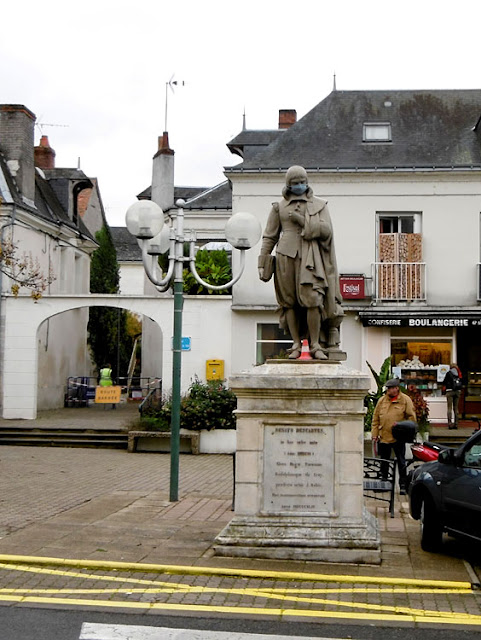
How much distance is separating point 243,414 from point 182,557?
4.78ft

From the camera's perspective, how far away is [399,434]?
1211 centimetres

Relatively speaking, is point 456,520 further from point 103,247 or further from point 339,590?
point 103,247

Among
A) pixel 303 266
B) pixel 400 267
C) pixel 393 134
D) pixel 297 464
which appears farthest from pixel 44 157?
pixel 297 464

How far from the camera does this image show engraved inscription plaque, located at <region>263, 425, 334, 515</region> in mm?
7996

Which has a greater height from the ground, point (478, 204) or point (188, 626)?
point (478, 204)

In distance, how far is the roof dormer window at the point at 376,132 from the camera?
24.8 meters

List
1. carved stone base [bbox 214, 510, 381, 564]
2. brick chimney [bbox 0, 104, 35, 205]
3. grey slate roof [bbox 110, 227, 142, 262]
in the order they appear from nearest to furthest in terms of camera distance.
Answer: carved stone base [bbox 214, 510, 381, 564] < brick chimney [bbox 0, 104, 35, 205] < grey slate roof [bbox 110, 227, 142, 262]

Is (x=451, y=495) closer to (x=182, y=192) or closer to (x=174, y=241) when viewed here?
(x=174, y=241)

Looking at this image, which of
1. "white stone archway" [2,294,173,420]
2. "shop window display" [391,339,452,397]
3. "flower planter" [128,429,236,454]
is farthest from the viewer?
"white stone archway" [2,294,173,420]

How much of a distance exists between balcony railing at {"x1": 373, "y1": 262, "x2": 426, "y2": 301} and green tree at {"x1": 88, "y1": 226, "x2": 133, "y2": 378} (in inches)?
720

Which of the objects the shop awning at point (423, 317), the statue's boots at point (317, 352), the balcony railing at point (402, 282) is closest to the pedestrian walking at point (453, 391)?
the shop awning at point (423, 317)

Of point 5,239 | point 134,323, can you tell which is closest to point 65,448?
point 5,239

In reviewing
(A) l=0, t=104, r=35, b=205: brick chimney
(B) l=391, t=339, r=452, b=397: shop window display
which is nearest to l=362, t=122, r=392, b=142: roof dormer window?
(B) l=391, t=339, r=452, b=397: shop window display

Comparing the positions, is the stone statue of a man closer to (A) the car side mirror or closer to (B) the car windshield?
(A) the car side mirror
